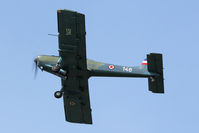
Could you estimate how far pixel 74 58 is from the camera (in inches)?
953

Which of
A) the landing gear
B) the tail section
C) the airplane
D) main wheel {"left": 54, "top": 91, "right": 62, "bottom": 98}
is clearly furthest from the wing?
the tail section

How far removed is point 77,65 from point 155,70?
12.7 ft

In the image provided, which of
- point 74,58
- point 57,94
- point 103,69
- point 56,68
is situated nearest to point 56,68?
point 56,68

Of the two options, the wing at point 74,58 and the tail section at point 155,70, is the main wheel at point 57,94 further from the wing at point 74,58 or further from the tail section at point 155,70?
the tail section at point 155,70

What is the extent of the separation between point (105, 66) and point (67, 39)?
2461mm

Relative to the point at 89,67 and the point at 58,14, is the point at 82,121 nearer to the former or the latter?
the point at 89,67

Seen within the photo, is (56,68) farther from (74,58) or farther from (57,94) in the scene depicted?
(57,94)

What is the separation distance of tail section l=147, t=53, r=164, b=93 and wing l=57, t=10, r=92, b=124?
321 centimetres

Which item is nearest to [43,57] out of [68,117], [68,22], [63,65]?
[63,65]

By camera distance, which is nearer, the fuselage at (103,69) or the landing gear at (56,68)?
the landing gear at (56,68)

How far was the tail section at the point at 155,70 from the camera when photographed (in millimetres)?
23922

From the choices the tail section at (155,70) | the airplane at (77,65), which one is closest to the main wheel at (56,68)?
the airplane at (77,65)

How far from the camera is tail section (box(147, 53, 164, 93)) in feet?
78.5

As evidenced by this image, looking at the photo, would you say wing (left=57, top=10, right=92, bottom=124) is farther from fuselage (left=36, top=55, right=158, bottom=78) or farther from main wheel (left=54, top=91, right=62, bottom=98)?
main wheel (left=54, top=91, right=62, bottom=98)
